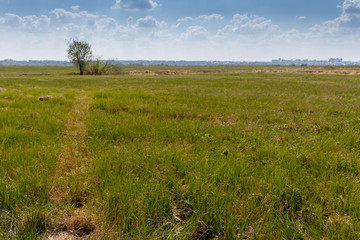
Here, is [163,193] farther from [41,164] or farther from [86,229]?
[41,164]

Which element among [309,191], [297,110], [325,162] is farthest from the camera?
[297,110]

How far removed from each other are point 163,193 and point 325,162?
11.4 feet

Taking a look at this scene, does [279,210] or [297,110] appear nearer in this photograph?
[279,210]

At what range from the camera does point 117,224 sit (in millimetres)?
2168

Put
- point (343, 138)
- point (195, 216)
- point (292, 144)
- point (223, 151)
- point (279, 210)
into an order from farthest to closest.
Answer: point (343, 138) < point (292, 144) < point (223, 151) < point (279, 210) < point (195, 216)

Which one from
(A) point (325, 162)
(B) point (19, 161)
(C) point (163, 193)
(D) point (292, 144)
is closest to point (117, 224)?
(C) point (163, 193)

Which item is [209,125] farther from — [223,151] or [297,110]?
[297,110]

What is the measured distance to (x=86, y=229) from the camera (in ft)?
7.34

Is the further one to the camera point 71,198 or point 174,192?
point 174,192

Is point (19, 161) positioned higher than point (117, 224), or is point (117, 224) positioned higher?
point (19, 161)

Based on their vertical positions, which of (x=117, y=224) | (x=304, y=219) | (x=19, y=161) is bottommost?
(x=304, y=219)

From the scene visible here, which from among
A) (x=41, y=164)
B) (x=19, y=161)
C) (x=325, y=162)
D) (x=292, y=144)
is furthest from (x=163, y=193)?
(x=292, y=144)

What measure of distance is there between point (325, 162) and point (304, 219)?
207 cm

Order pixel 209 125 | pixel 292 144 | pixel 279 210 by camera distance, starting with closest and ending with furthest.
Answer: pixel 279 210
pixel 292 144
pixel 209 125
